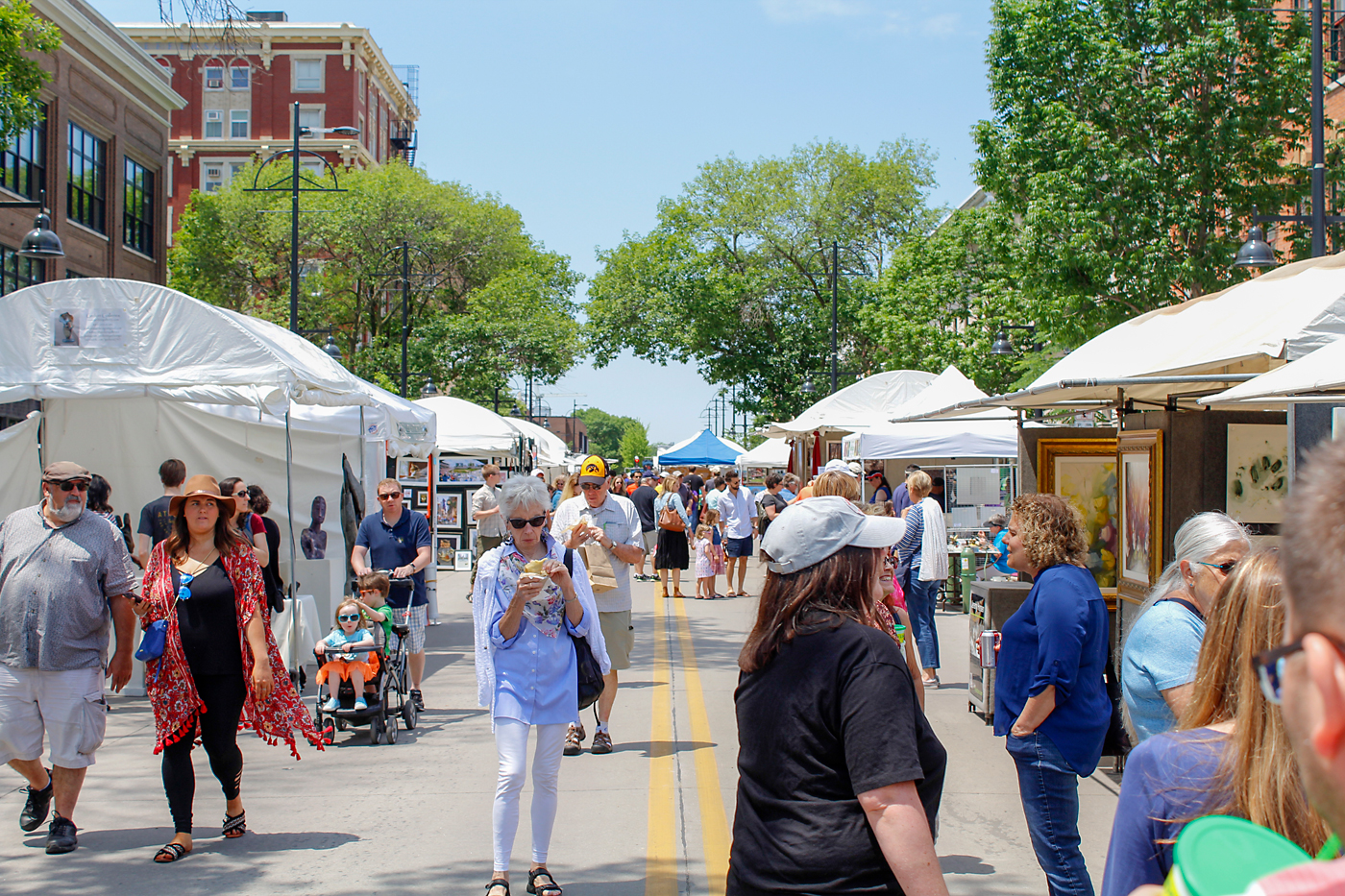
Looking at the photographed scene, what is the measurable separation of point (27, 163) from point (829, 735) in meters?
29.3

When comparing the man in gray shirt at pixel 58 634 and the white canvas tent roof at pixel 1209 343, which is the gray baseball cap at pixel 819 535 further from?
the man in gray shirt at pixel 58 634

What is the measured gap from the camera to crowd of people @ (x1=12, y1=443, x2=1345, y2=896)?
5.31 ft

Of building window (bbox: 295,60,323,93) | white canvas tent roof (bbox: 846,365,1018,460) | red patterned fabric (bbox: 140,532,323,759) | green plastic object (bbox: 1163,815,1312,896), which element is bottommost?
red patterned fabric (bbox: 140,532,323,759)

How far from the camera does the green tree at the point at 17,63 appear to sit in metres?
14.1

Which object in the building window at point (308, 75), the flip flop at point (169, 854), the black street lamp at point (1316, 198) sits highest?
the building window at point (308, 75)

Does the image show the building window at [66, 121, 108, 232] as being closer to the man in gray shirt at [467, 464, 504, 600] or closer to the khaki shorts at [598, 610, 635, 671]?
the man in gray shirt at [467, 464, 504, 600]

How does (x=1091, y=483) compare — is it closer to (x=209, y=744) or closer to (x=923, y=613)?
(x=923, y=613)

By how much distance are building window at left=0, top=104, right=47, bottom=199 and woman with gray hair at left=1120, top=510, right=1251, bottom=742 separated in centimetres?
2721

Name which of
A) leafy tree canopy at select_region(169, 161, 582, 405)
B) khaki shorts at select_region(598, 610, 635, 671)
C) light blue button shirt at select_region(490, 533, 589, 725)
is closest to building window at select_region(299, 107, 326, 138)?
leafy tree canopy at select_region(169, 161, 582, 405)

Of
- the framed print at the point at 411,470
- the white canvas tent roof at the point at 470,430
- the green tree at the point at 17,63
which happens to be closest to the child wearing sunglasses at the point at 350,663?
the green tree at the point at 17,63

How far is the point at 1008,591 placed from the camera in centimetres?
855

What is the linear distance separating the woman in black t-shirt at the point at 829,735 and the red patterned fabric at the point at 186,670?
375 centimetres

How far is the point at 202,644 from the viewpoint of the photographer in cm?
557

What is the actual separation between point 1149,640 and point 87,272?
31.4 m
